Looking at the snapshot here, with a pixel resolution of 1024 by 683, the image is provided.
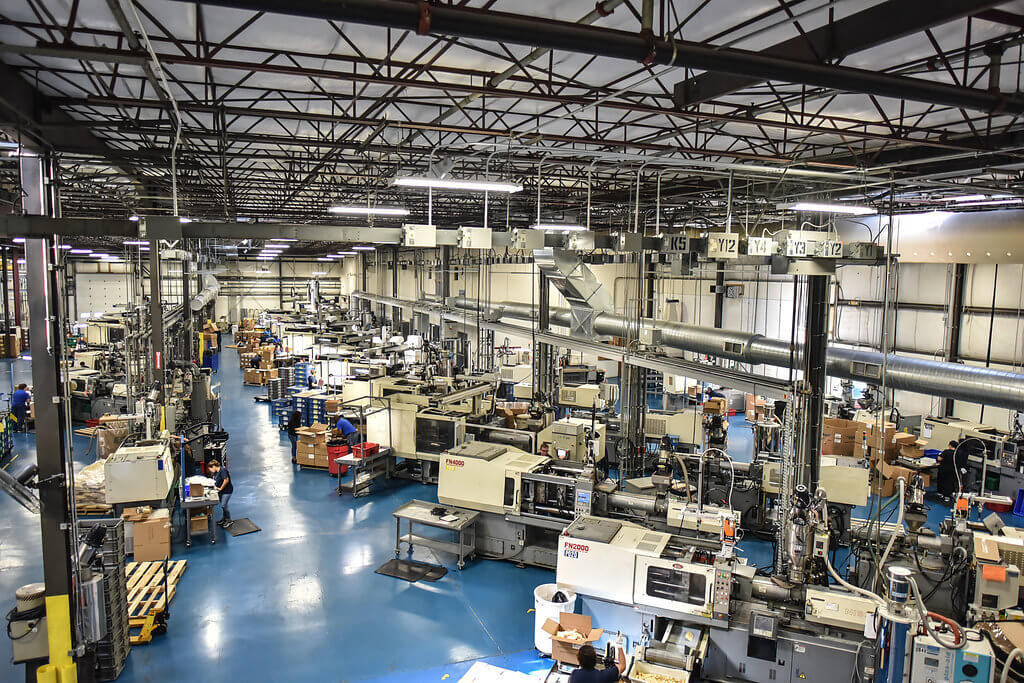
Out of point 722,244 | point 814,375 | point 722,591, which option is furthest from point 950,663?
point 722,244

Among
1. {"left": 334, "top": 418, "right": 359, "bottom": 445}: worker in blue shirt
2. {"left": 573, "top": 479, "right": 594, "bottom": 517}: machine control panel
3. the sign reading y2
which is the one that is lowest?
{"left": 334, "top": 418, "right": 359, "bottom": 445}: worker in blue shirt

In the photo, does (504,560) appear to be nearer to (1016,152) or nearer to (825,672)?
(825,672)

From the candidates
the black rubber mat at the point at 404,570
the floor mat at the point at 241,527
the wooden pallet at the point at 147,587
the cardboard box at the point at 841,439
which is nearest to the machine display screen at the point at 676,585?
the black rubber mat at the point at 404,570

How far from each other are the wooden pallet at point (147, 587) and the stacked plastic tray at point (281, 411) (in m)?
8.45

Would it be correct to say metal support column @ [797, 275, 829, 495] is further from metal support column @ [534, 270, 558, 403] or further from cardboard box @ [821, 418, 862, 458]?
metal support column @ [534, 270, 558, 403]

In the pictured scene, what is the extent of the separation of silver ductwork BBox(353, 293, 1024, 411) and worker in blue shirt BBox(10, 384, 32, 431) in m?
15.4

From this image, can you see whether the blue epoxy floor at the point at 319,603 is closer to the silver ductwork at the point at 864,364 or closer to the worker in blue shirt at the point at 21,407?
the silver ductwork at the point at 864,364

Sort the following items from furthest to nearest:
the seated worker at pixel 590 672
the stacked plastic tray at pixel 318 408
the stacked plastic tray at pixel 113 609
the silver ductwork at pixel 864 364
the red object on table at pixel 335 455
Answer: the stacked plastic tray at pixel 318 408 < the red object on table at pixel 335 455 < the silver ductwork at pixel 864 364 < the stacked plastic tray at pixel 113 609 < the seated worker at pixel 590 672

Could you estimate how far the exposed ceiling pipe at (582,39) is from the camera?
3646mm

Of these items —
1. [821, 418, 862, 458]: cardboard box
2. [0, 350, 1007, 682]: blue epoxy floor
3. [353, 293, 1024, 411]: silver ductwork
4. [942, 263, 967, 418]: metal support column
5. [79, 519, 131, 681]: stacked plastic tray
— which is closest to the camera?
[79, 519, 131, 681]: stacked plastic tray

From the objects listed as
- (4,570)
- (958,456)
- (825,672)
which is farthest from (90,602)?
(958,456)

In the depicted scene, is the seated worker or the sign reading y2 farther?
the sign reading y2

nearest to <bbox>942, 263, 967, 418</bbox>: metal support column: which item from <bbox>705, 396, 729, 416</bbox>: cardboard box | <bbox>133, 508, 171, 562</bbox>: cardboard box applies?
<bbox>705, 396, 729, 416</bbox>: cardboard box

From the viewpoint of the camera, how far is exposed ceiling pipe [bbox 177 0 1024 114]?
3.65m
